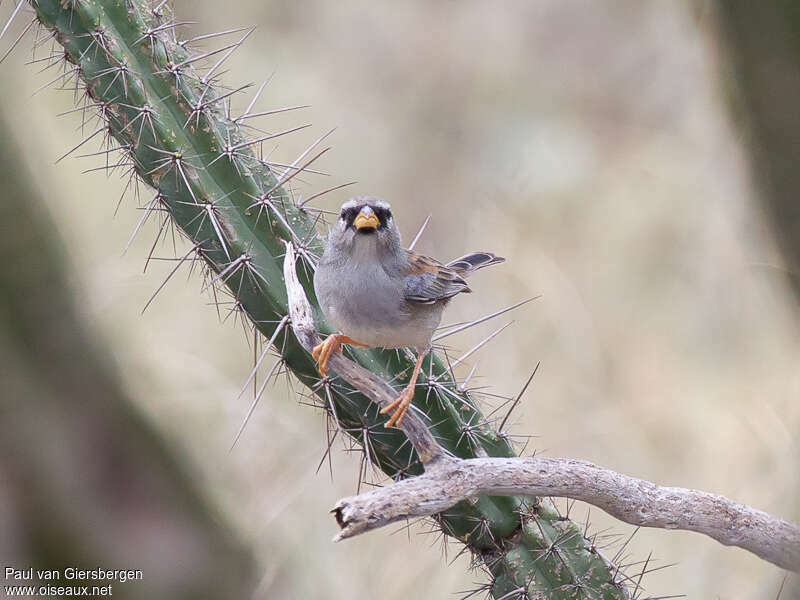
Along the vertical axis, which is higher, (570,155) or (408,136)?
(408,136)

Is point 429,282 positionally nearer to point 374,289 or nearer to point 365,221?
point 374,289

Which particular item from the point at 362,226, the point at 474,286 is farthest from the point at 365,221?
the point at 474,286

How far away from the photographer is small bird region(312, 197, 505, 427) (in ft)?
10.4

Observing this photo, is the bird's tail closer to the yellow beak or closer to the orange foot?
the yellow beak

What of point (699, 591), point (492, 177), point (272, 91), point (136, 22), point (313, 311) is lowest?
point (699, 591)

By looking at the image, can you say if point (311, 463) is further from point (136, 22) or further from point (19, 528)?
point (136, 22)

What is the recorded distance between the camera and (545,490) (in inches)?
105

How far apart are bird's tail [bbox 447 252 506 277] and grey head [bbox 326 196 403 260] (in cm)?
50

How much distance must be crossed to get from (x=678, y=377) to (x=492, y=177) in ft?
9.56

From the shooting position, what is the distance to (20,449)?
4.60 metres

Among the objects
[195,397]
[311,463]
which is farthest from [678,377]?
[195,397]

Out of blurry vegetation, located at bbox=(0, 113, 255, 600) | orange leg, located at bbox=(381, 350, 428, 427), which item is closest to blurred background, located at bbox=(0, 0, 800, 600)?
blurry vegetation, located at bbox=(0, 113, 255, 600)

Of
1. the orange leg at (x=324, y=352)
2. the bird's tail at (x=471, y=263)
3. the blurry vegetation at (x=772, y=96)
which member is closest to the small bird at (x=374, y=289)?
the orange leg at (x=324, y=352)

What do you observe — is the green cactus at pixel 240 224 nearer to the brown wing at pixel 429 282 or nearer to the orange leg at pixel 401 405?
the orange leg at pixel 401 405
